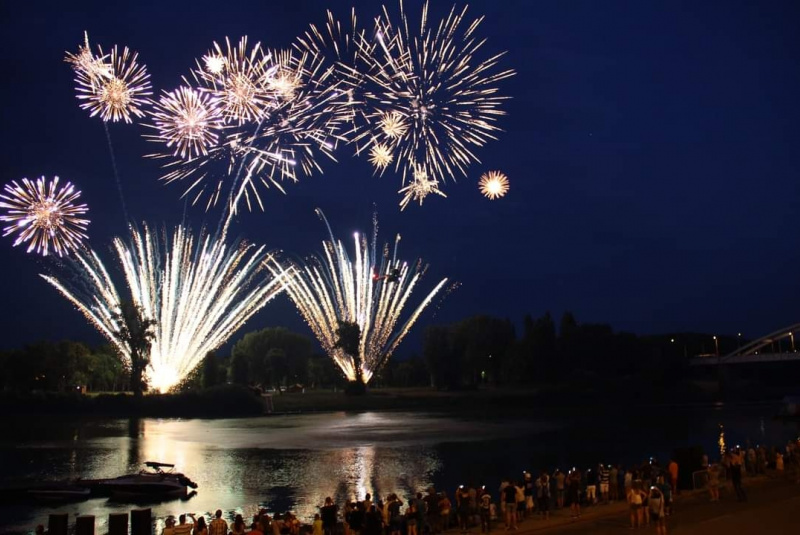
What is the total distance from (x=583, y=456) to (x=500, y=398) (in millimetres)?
45835

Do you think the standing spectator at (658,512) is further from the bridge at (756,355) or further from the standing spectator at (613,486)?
the bridge at (756,355)

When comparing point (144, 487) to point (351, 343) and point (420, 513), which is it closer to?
point (420, 513)

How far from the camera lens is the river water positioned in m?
31.3

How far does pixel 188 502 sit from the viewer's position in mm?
30203

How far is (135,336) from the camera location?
7975cm

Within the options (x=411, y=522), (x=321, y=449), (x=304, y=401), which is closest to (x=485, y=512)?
(x=411, y=522)

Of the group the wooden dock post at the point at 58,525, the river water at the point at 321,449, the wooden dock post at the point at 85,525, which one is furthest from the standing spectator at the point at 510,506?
the wooden dock post at the point at 58,525

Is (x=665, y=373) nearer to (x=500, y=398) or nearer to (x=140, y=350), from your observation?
(x=500, y=398)

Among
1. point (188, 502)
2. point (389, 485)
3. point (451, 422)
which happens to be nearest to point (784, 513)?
point (389, 485)

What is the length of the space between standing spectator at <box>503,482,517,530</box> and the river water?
421 inches

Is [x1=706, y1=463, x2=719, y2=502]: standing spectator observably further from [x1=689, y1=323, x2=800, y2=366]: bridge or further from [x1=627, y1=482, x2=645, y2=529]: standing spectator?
[x1=689, y1=323, x2=800, y2=366]: bridge

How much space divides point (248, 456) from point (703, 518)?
3131cm

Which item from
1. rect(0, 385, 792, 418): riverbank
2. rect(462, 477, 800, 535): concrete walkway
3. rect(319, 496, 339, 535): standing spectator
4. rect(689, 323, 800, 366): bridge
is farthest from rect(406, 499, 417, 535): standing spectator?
rect(689, 323, 800, 366): bridge

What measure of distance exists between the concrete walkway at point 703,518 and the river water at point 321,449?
11.2 meters
